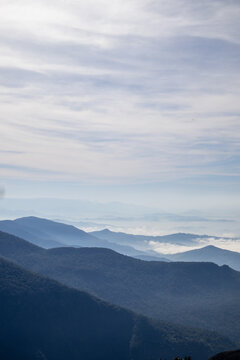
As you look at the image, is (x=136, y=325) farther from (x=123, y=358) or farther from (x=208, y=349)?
(x=208, y=349)

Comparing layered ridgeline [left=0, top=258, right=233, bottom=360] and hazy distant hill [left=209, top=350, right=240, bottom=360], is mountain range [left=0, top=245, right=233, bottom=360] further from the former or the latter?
hazy distant hill [left=209, top=350, right=240, bottom=360]

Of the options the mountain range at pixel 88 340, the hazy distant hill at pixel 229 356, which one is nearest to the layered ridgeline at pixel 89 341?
the mountain range at pixel 88 340

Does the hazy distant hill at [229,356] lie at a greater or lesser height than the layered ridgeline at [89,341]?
greater

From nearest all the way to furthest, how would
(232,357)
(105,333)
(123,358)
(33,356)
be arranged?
(232,357) < (33,356) < (123,358) < (105,333)

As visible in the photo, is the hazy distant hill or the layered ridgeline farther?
the layered ridgeline

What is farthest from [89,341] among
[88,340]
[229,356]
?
[229,356]

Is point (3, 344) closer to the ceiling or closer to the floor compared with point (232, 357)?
closer to the floor

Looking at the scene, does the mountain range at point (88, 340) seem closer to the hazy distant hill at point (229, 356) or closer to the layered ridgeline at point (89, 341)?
the layered ridgeline at point (89, 341)

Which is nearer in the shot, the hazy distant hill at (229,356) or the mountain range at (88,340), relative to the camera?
the hazy distant hill at (229,356)

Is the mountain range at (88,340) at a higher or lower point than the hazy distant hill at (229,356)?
lower

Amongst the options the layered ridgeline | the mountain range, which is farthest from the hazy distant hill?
the mountain range

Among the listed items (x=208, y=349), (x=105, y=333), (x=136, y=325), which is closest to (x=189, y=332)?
(x=208, y=349)
